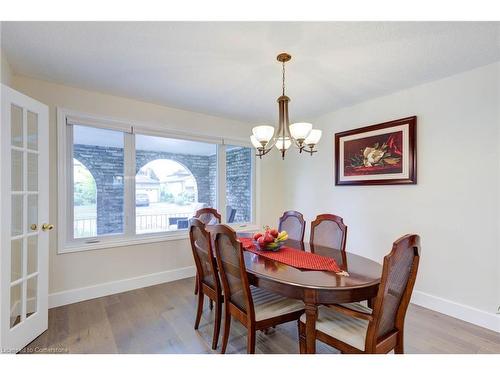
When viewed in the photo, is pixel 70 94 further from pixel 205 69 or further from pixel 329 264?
pixel 329 264

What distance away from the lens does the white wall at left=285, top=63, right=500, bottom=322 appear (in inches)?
86.4

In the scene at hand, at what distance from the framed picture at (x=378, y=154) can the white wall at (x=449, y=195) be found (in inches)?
3.4

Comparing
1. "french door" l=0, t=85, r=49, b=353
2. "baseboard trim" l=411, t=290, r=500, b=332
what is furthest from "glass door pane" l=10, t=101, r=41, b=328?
"baseboard trim" l=411, t=290, r=500, b=332

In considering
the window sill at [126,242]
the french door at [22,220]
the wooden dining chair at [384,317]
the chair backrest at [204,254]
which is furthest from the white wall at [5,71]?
the wooden dining chair at [384,317]

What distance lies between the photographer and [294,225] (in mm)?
2764

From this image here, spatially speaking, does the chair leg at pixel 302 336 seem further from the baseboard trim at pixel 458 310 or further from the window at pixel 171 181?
the window at pixel 171 181

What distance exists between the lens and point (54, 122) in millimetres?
2580

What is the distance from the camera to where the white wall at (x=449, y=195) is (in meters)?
2.20

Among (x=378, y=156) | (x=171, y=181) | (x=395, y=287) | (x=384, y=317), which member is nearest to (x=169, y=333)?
(x=384, y=317)

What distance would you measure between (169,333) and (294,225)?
5.27 ft

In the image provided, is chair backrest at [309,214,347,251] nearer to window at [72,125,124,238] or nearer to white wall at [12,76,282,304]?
white wall at [12,76,282,304]

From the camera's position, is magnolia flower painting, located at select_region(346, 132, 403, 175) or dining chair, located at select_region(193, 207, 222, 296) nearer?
magnolia flower painting, located at select_region(346, 132, 403, 175)

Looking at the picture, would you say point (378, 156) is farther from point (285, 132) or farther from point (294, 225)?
point (285, 132)

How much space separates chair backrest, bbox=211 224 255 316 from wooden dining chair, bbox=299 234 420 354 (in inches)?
15.5
